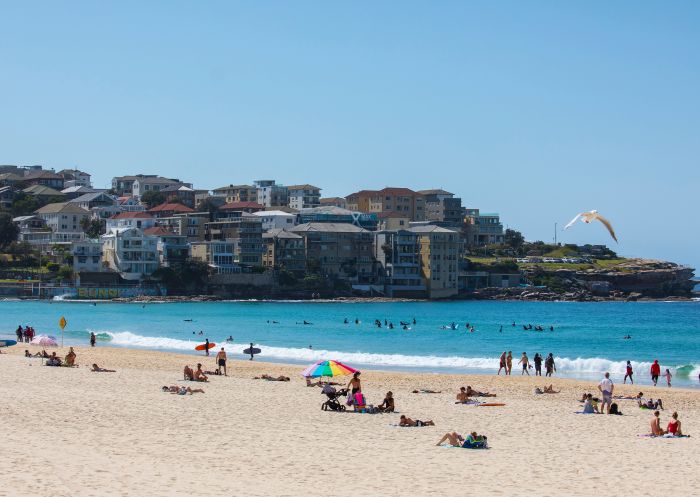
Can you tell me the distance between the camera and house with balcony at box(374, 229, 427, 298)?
126125mm

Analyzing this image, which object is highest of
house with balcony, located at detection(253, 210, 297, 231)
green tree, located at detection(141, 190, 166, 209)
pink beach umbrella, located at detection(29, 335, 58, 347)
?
green tree, located at detection(141, 190, 166, 209)

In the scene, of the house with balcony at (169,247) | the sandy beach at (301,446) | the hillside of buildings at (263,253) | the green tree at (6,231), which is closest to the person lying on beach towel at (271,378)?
the sandy beach at (301,446)

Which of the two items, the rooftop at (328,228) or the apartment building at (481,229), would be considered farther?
the apartment building at (481,229)

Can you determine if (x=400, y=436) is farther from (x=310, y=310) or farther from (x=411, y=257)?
(x=411, y=257)

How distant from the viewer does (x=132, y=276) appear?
11556 cm

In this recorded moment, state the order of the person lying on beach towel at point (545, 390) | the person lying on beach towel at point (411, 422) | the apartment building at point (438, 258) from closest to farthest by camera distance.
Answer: the person lying on beach towel at point (411, 422) → the person lying on beach towel at point (545, 390) → the apartment building at point (438, 258)

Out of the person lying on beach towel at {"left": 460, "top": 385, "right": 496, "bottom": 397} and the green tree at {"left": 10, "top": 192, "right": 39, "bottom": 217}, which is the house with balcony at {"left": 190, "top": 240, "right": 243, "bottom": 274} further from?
the person lying on beach towel at {"left": 460, "top": 385, "right": 496, "bottom": 397}

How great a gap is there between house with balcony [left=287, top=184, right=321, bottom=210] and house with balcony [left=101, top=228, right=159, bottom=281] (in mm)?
44201

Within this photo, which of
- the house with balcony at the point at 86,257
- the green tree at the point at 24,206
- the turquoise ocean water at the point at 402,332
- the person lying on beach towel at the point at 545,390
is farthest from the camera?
the green tree at the point at 24,206

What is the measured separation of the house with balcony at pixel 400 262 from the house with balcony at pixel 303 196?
33.4m

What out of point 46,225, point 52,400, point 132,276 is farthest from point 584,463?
point 46,225

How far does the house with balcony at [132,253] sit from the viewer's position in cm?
11531

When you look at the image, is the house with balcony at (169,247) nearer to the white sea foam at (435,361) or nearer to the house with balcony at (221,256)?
the house with balcony at (221,256)

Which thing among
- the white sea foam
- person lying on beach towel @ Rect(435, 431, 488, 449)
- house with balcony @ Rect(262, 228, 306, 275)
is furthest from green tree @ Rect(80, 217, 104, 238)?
person lying on beach towel @ Rect(435, 431, 488, 449)
